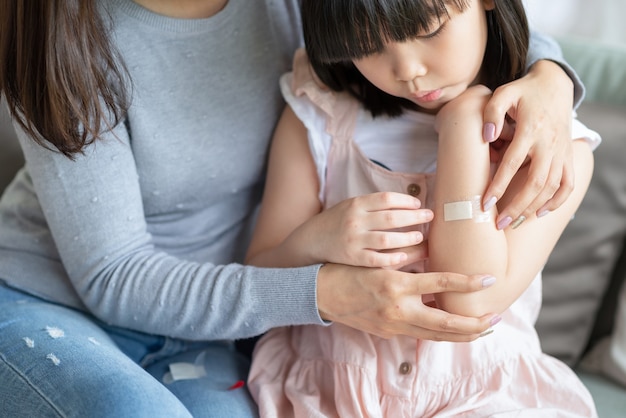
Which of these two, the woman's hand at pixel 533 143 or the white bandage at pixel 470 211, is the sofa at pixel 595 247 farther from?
the white bandage at pixel 470 211

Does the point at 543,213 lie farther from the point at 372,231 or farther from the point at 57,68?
the point at 57,68

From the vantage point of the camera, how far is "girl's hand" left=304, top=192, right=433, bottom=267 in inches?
42.6

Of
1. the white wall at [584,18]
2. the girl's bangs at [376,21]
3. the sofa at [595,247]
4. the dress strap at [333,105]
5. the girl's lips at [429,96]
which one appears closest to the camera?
the girl's bangs at [376,21]

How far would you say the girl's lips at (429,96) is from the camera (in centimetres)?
112

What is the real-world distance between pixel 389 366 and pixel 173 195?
46cm

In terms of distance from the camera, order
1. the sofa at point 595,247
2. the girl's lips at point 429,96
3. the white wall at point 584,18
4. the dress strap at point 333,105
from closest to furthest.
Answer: the girl's lips at point 429,96
the dress strap at point 333,105
the sofa at point 595,247
the white wall at point 584,18

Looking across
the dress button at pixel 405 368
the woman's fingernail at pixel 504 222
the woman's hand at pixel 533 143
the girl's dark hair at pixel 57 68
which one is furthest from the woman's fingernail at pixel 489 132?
the girl's dark hair at pixel 57 68

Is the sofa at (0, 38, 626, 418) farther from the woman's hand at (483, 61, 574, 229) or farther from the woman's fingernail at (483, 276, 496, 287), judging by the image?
the woman's fingernail at (483, 276, 496, 287)

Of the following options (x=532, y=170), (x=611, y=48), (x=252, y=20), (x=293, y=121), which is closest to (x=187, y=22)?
(x=252, y=20)

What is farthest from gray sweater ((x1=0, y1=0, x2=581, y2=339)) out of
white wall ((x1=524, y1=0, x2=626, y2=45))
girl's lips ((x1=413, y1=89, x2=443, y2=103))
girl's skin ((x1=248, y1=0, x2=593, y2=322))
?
white wall ((x1=524, y1=0, x2=626, y2=45))

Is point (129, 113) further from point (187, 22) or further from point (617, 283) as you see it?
point (617, 283)

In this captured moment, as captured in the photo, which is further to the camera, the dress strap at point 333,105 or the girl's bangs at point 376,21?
the dress strap at point 333,105

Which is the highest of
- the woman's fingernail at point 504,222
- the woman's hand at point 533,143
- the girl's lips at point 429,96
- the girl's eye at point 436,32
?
the girl's eye at point 436,32

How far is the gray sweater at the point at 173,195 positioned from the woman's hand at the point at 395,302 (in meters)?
0.03
